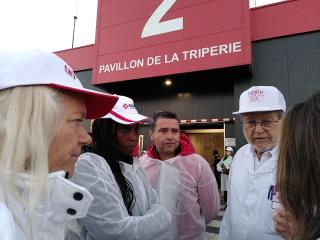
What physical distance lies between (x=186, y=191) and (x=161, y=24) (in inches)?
268

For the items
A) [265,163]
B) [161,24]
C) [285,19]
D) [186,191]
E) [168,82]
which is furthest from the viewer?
[168,82]

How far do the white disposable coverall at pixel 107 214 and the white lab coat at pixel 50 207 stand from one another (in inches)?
18.8

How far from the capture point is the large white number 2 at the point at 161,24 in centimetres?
792

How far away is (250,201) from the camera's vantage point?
1.82 metres

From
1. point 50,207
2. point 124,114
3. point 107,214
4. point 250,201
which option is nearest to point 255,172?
point 250,201

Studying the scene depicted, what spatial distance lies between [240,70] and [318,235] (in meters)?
6.87

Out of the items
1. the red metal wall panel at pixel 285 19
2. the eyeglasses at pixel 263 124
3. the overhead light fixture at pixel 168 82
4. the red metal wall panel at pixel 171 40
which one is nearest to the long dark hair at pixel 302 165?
the eyeglasses at pixel 263 124

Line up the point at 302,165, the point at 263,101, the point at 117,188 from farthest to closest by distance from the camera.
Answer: the point at 263,101 → the point at 117,188 → the point at 302,165

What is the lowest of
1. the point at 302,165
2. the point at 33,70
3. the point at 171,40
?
the point at 302,165

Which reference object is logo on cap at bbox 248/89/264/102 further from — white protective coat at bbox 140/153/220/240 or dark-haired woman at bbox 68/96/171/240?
dark-haired woman at bbox 68/96/171/240

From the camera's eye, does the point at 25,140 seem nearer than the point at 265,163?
Yes

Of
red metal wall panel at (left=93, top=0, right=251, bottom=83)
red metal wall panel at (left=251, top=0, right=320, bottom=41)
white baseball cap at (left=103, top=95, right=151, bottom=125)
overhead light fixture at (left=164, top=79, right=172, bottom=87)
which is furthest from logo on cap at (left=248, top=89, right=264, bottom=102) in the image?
overhead light fixture at (left=164, top=79, right=172, bottom=87)

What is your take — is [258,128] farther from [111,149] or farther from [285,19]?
[285,19]

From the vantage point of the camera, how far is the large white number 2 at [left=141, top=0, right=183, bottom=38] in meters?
7.92
